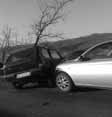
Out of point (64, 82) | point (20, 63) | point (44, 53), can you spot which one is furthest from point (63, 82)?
point (20, 63)

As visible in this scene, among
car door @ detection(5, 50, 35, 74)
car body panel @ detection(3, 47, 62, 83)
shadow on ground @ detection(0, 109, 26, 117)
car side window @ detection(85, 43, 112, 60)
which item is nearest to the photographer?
shadow on ground @ detection(0, 109, 26, 117)

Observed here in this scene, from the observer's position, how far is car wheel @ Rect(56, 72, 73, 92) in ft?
23.3

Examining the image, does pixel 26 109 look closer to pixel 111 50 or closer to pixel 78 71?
pixel 78 71

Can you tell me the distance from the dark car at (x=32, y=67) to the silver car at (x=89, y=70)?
88cm

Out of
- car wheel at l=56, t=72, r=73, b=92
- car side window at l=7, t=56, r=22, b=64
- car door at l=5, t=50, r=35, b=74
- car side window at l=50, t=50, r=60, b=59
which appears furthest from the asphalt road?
car side window at l=50, t=50, r=60, b=59

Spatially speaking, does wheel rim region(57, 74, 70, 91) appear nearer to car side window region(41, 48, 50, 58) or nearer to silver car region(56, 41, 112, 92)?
silver car region(56, 41, 112, 92)

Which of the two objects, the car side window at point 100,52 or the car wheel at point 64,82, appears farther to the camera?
the car wheel at point 64,82

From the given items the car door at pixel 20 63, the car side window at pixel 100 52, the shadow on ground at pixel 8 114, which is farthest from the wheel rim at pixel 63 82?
the shadow on ground at pixel 8 114

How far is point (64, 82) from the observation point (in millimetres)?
7219

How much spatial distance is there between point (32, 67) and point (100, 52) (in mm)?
2635

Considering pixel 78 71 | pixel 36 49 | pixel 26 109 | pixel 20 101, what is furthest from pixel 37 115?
pixel 36 49

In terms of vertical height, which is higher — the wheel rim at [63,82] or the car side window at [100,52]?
the car side window at [100,52]

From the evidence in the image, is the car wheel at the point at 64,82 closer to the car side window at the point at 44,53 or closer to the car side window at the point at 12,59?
the car side window at the point at 44,53

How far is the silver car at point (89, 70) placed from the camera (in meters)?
5.98
